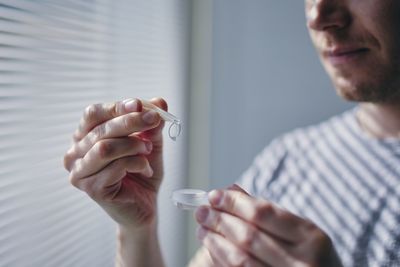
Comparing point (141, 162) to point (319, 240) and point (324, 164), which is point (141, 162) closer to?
point (319, 240)

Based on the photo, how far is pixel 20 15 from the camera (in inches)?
32.6

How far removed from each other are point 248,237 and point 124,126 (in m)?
0.29

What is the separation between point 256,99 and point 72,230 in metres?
0.97

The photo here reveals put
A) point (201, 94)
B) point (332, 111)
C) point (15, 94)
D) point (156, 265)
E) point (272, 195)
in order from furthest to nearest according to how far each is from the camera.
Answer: point (201, 94), point (332, 111), point (272, 195), point (156, 265), point (15, 94)

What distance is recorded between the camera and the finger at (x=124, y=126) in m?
0.71

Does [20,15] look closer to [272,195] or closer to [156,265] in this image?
[156,265]

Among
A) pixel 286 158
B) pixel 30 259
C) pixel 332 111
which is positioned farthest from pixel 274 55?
pixel 30 259

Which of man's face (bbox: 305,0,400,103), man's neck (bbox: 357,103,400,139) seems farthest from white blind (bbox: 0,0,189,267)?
man's neck (bbox: 357,103,400,139)

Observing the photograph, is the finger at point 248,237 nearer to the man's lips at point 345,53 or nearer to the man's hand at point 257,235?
the man's hand at point 257,235

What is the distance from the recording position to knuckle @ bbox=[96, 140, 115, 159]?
0.72 metres

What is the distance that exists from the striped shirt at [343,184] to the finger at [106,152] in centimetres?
46

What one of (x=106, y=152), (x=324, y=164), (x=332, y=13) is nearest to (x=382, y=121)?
(x=324, y=164)

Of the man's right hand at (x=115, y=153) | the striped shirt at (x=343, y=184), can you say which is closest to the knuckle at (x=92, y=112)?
the man's right hand at (x=115, y=153)

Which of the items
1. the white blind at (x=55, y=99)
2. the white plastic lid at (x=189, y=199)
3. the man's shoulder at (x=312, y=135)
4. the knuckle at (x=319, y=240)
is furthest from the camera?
the man's shoulder at (x=312, y=135)
